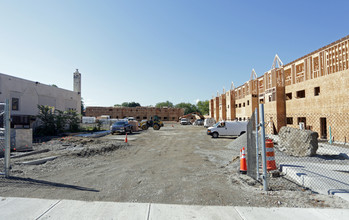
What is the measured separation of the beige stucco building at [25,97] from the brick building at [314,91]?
25.0 metres

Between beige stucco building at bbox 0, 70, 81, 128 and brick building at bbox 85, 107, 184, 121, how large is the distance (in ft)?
148

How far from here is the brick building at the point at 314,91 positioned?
14602 millimetres

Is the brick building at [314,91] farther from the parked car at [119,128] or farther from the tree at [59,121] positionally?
the tree at [59,121]

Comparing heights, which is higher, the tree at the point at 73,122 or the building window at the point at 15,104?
the building window at the point at 15,104

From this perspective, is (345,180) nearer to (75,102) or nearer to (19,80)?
(19,80)

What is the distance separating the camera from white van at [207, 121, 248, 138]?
20.7 metres

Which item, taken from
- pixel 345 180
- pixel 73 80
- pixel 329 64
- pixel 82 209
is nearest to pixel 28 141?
pixel 82 209

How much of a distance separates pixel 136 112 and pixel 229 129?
60.0 m

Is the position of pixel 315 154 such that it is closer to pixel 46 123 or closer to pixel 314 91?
pixel 314 91

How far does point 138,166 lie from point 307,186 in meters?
5.93

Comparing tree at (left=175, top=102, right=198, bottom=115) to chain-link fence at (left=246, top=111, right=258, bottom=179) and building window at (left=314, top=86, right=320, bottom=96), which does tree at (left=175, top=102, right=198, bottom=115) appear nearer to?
building window at (left=314, top=86, right=320, bottom=96)

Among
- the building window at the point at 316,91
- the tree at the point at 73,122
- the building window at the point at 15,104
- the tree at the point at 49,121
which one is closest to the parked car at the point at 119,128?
the tree at the point at 73,122

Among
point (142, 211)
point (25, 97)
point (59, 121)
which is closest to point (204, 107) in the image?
point (59, 121)

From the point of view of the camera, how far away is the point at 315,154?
9422mm
